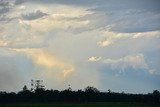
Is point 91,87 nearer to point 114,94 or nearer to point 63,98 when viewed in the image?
point 114,94

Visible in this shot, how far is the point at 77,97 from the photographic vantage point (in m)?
148

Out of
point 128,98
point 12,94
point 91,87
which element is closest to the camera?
point 12,94

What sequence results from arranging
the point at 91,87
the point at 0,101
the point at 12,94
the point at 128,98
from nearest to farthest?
the point at 0,101
the point at 12,94
the point at 128,98
the point at 91,87

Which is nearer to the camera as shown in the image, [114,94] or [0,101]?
[0,101]

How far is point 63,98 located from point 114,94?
26125 mm

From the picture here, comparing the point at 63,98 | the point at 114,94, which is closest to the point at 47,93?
the point at 63,98

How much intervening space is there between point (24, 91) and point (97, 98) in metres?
30.3

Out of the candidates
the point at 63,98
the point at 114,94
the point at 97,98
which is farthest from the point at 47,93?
the point at 114,94

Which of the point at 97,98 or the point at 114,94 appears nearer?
the point at 97,98

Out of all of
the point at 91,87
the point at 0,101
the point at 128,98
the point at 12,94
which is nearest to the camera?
the point at 0,101

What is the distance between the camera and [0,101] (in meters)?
134

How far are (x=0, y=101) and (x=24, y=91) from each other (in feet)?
84.3

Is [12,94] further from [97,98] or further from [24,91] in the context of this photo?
[97,98]

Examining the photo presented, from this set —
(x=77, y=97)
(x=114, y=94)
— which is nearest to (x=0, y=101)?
(x=77, y=97)
